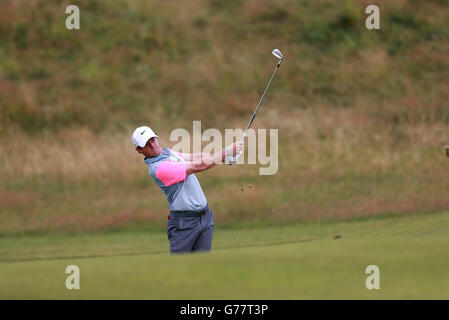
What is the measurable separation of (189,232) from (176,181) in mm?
524

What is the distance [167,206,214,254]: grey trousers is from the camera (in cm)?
758

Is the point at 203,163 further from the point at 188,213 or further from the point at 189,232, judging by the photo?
the point at 189,232

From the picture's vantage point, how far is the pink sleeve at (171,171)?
24.0 feet

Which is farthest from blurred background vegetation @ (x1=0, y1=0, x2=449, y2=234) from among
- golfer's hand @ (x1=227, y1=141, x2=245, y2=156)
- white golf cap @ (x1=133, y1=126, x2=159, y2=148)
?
white golf cap @ (x1=133, y1=126, x2=159, y2=148)

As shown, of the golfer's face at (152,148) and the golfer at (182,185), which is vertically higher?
→ the golfer's face at (152,148)

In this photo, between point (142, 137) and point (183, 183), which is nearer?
point (142, 137)

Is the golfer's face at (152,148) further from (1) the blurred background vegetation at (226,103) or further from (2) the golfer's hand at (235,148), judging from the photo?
(1) the blurred background vegetation at (226,103)

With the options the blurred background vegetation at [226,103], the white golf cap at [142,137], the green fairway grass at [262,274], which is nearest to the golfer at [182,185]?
the white golf cap at [142,137]

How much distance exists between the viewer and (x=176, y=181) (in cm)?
734

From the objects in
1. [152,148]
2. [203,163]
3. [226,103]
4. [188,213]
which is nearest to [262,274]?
[203,163]

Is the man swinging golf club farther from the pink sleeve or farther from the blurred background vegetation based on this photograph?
the blurred background vegetation
